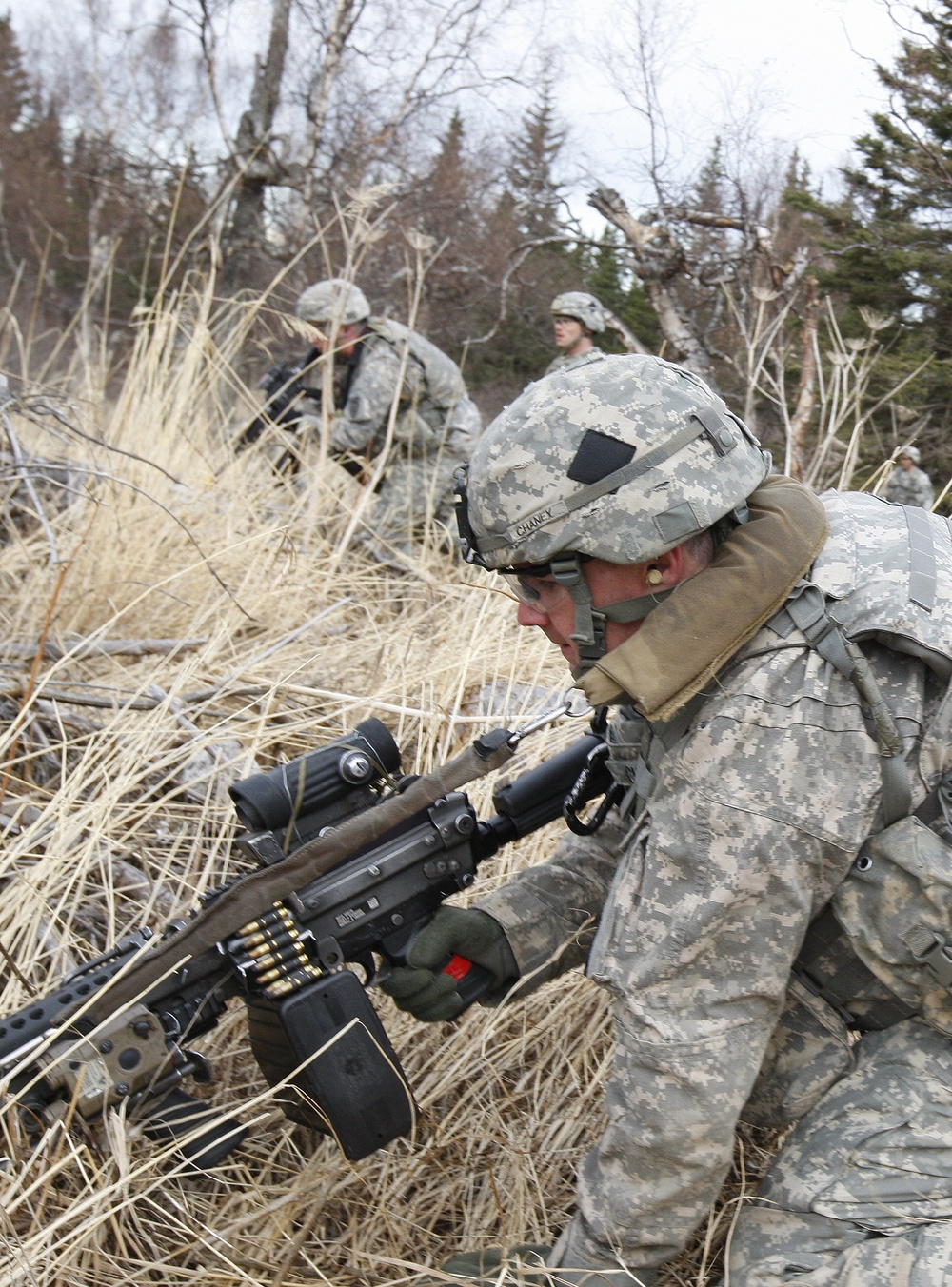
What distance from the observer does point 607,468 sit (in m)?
1.66

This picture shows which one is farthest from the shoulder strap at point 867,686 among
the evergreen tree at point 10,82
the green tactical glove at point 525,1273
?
the evergreen tree at point 10,82

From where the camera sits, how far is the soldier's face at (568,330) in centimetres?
750

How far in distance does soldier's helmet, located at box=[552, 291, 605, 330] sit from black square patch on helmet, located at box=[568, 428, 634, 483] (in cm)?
611

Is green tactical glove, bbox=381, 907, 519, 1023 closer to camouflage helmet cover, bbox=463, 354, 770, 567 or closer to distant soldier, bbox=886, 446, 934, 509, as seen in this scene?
camouflage helmet cover, bbox=463, 354, 770, 567

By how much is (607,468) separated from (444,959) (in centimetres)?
100

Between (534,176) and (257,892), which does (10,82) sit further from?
(257,892)

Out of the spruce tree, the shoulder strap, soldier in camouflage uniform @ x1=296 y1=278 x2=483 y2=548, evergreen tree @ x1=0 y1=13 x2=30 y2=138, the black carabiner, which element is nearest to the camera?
the shoulder strap

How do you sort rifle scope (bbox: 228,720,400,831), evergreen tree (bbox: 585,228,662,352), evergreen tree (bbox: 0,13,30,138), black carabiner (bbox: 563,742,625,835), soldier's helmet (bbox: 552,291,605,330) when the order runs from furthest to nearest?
evergreen tree (bbox: 0,13,30,138), evergreen tree (bbox: 585,228,662,352), soldier's helmet (bbox: 552,291,605,330), black carabiner (bbox: 563,742,625,835), rifle scope (bbox: 228,720,400,831)

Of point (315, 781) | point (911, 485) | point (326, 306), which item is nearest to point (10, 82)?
point (326, 306)

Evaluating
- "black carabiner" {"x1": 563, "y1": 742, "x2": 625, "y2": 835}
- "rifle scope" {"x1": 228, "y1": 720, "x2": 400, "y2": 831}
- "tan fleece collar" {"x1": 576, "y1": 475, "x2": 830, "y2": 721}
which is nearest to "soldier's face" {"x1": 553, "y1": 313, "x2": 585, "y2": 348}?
"black carabiner" {"x1": 563, "y1": 742, "x2": 625, "y2": 835}

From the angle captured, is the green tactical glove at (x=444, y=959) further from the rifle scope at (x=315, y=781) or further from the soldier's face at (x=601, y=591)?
the soldier's face at (x=601, y=591)

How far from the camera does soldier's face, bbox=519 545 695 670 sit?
1.72 m

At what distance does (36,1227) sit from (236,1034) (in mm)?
681

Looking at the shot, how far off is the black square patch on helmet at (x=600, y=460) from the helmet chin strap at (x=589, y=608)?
127 mm
